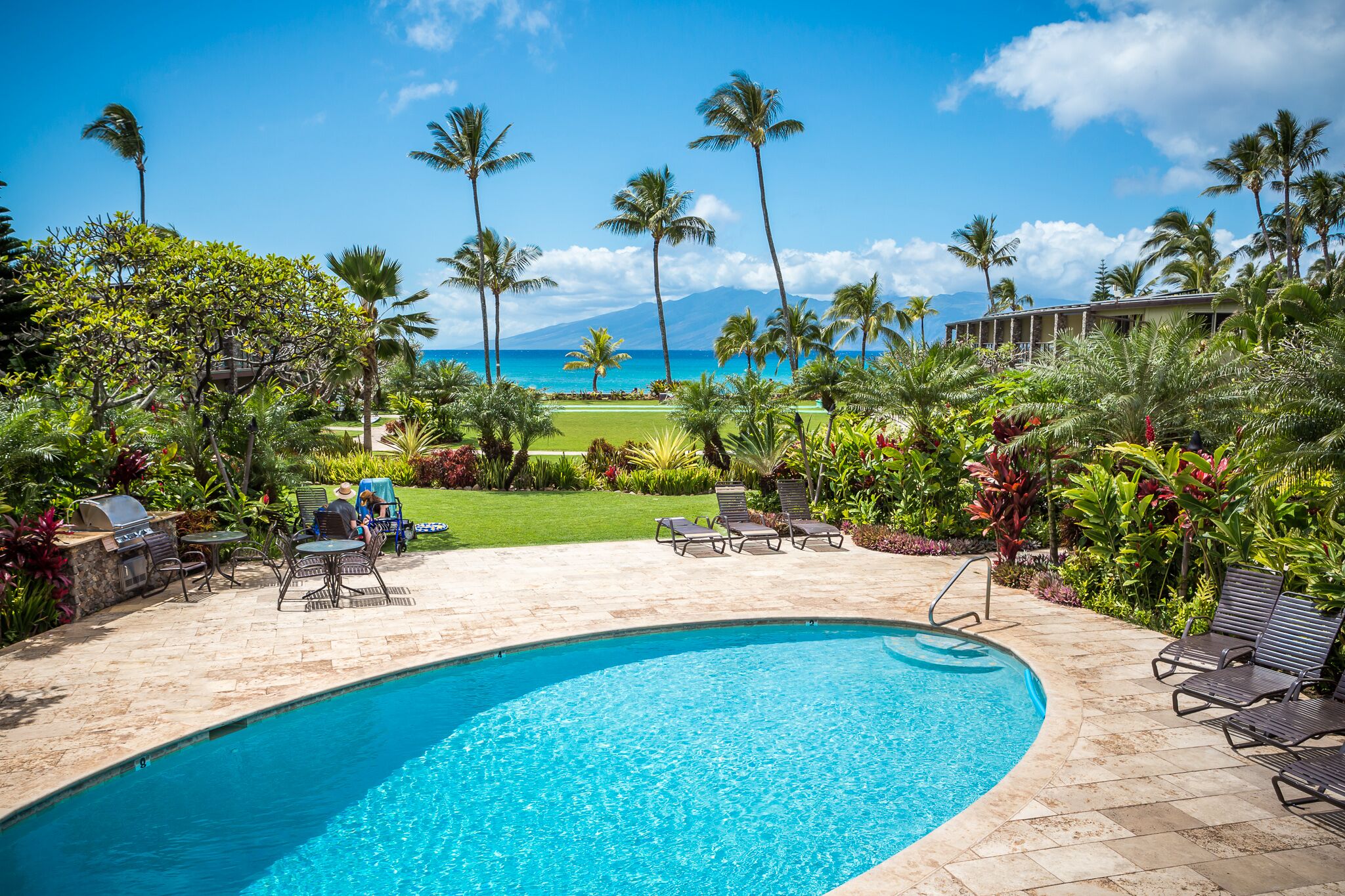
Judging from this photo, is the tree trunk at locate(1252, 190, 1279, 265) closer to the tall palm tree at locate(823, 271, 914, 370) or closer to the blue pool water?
the tall palm tree at locate(823, 271, 914, 370)

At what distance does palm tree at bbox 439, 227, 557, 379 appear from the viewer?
52781mm

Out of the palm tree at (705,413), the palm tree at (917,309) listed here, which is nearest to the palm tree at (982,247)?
the palm tree at (917,309)

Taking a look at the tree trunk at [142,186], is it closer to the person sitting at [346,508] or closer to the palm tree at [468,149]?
the palm tree at [468,149]

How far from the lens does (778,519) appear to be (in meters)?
15.4

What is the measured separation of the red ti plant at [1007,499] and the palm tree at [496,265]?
4324 centimetres

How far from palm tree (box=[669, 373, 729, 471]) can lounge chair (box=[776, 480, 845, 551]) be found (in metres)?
5.22

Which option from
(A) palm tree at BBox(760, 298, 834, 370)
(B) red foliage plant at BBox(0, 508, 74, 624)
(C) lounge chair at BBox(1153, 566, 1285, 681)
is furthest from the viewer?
(A) palm tree at BBox(760, 298, 834, 370)

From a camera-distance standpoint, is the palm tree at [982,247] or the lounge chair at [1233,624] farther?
the palm tree at [982,247]

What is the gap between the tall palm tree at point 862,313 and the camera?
191 feet

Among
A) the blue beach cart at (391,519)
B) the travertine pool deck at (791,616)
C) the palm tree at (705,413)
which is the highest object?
the palm tree at (705,413)

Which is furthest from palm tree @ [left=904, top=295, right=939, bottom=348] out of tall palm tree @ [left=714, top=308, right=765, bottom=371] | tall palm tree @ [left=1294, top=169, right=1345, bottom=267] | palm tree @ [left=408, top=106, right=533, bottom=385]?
palm tree @ [left=408, top=106, right=533, bottom=385]

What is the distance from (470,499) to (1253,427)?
15448 millimetres

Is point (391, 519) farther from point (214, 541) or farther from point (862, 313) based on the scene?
point (862, 313)

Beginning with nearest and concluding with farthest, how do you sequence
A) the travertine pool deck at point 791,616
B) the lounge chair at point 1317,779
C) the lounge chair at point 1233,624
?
the travertine pool deck at point 791,616, the lounge chair at point 1317,779, the lounge chair at point 1233,624
